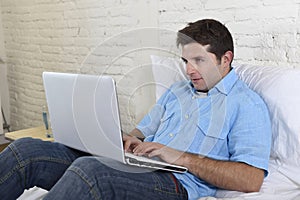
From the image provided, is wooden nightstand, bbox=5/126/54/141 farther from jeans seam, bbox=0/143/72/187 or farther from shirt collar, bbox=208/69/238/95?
shirt collar, bbox=208/69/238/95

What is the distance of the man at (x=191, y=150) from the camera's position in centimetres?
116

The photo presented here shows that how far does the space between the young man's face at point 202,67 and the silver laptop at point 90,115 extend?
33cm

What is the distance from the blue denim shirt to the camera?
1230 mm

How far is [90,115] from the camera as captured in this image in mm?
1146

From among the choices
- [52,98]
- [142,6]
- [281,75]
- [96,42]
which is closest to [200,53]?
[281,75]

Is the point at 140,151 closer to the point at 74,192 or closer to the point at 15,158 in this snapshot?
the point at 74,192

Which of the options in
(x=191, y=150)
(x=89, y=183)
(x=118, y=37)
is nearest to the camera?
(x=89, y=183)

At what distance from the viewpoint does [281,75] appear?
51.9 inches

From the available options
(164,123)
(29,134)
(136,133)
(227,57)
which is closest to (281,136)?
(227,57)

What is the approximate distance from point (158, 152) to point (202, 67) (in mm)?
358

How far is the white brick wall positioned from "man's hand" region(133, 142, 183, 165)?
8.8 inches

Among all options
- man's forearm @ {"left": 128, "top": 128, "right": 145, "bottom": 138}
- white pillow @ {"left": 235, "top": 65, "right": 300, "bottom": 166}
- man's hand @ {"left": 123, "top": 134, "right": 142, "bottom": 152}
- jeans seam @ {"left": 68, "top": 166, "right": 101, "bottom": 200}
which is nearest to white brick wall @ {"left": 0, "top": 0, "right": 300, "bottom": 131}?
man's forearm @ {"left": 128, "top": 128, "right": 145, "bottom": 138}

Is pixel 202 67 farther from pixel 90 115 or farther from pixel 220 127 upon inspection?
pixel 90 115

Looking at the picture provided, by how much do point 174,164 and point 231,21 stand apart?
0.76 metres
